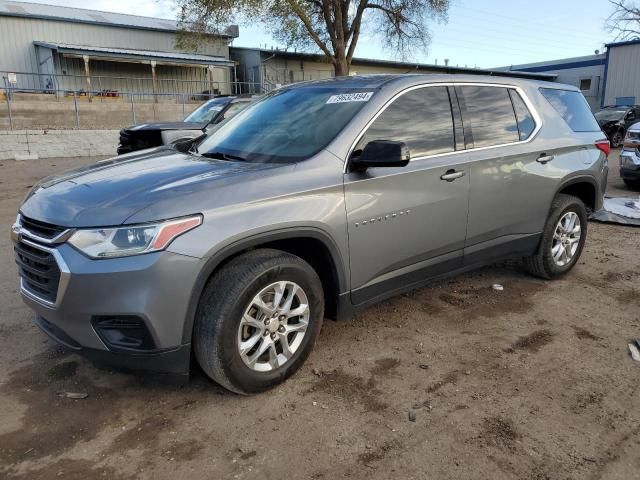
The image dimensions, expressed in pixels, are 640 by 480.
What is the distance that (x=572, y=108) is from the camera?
5062 millimetres

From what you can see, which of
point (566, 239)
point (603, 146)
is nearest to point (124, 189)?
point (566, 239)

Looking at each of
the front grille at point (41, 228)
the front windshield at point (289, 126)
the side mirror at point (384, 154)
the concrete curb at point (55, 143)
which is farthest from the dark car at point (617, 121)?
the front grille at point (41, 228)

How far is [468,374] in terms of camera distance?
3.31 m

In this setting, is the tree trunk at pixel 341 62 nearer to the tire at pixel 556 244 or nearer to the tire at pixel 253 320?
the tire at pixel 556 244

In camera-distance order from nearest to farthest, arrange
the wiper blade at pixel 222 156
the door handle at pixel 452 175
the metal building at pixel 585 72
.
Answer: the wiper blade at pixel 222 156 < the door handle at pixel 452 175 < the metal building at pixel 585 72

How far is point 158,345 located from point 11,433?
0.95m

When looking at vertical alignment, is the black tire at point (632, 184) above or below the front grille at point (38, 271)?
below

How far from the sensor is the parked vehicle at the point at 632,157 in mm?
9305

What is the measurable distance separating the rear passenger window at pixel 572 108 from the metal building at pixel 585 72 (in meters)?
35.0

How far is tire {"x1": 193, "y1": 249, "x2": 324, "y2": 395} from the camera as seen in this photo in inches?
109

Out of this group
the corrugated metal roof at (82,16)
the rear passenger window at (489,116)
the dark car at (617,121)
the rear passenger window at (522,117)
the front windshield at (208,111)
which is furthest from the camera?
the corrugated metal roof at (82,16)

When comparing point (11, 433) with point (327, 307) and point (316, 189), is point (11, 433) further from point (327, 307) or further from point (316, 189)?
point (316, 189)

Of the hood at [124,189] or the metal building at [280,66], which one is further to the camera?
the metal building at [280,66]

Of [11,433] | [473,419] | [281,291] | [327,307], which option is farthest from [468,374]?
[11,433]
